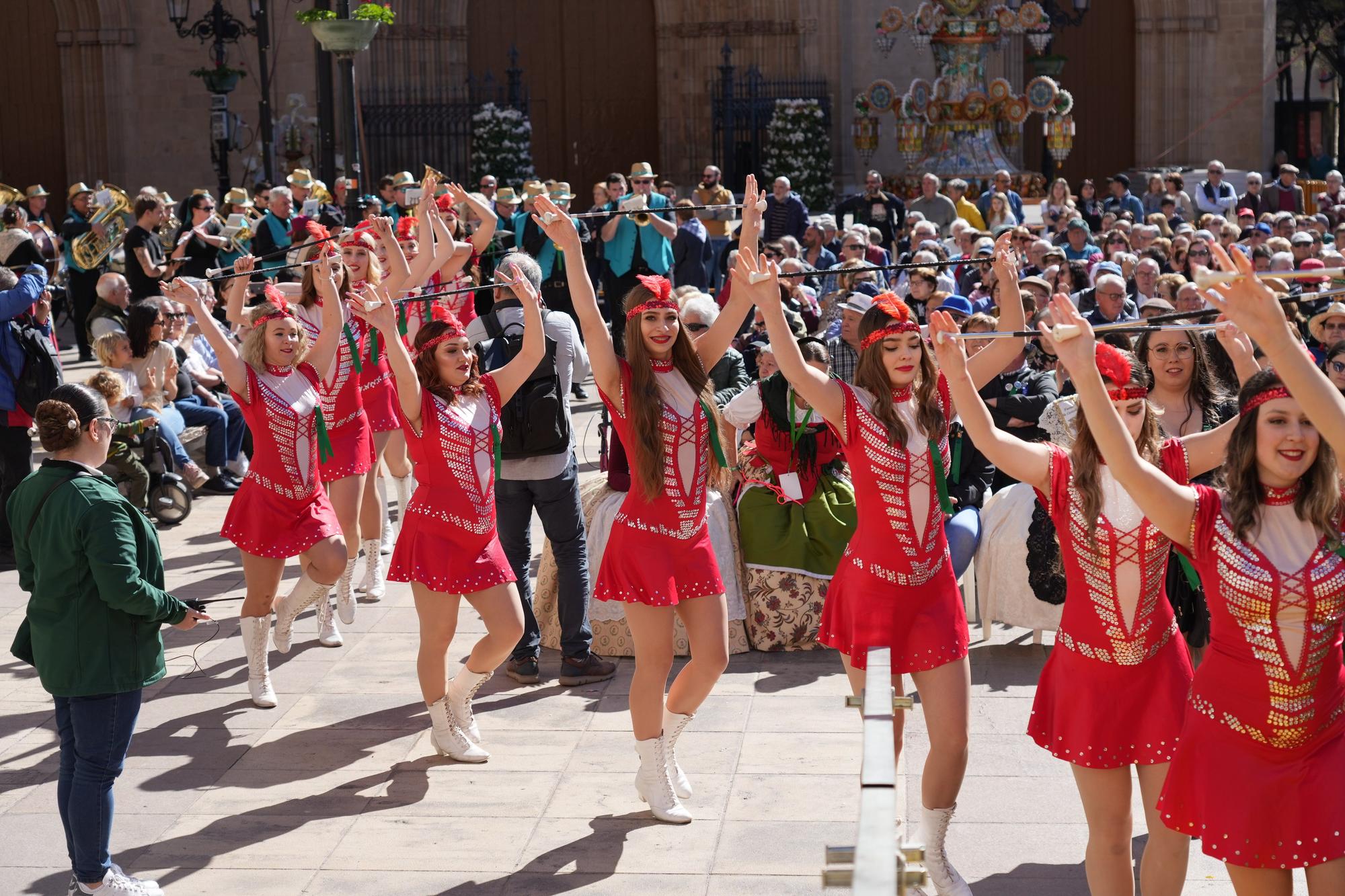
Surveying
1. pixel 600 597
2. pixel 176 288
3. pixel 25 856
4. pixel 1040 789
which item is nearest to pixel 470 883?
pixel 600 597

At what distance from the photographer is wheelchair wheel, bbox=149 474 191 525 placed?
35.6 ft

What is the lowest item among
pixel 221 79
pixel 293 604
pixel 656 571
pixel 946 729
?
pixel 293 604

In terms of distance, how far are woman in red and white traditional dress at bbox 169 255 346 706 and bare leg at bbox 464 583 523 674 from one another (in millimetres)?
1109

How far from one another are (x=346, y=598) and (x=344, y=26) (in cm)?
594

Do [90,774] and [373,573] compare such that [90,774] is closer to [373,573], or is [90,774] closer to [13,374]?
[373,573]

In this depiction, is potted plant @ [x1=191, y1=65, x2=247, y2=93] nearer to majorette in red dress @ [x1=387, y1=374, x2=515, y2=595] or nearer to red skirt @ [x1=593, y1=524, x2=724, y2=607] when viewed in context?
majorette in red dress @ [x1=387, y1=374, x2=515, y2=595]

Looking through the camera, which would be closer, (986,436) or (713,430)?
(986,436)

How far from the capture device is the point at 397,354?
5.97m

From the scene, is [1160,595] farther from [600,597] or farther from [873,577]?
[600,597]

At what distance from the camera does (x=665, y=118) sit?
1056 inches

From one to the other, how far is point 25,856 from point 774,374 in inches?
149

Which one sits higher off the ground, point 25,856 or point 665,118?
point 665,118

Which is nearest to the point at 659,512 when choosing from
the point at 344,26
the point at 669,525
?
the point at 669,525

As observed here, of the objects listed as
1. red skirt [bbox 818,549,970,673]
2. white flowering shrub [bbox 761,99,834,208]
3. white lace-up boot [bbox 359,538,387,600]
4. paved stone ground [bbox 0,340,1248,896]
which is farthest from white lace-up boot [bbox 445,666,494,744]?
white flowering shrub [bbox 761,99,834,208]
